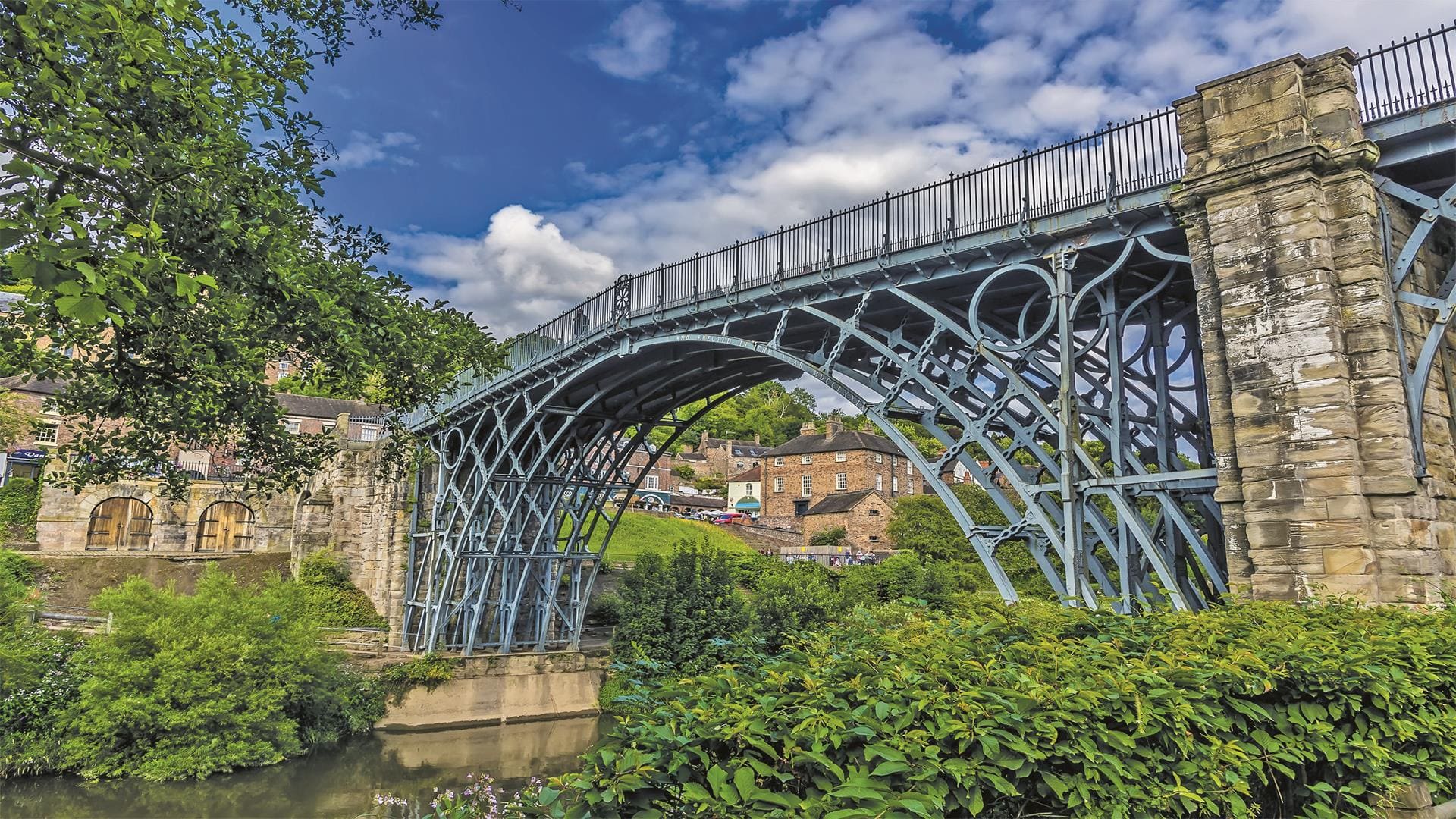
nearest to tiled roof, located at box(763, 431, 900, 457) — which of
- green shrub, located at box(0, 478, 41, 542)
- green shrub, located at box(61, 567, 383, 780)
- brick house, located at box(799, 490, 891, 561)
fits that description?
brick house, located at box(799, 490, 891, 561)

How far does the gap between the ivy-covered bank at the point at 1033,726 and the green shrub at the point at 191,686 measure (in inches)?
729

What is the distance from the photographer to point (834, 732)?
2.79 meters

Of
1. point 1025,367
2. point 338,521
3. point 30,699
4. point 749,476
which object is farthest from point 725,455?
point 1025,367

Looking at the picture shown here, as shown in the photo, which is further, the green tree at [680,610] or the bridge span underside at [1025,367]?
the green tree at [680,610]

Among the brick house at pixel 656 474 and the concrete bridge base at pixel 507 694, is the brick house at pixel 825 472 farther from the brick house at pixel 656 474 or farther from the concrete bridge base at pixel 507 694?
the concrete bridge base at pixel 507 694

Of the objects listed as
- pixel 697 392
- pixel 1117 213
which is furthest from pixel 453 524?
pixel 1117 213

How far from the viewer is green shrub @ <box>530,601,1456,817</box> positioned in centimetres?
267

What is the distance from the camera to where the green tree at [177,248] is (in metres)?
4.92

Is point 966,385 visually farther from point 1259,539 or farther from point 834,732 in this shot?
point 834,732

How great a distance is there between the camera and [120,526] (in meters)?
38.6

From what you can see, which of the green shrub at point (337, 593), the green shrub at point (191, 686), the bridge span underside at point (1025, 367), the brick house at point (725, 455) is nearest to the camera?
the bridge span underside at point (1025, 367)

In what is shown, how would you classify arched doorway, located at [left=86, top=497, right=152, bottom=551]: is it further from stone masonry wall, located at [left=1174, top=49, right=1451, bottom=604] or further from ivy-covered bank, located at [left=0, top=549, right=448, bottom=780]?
stone masonry wall, located at [left=1174, top=49, right=1451, bottom=604]

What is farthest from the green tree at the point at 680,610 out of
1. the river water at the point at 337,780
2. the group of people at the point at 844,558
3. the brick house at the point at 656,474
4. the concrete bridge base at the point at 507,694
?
the brick house at the point at 656,474

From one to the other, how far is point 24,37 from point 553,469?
66.5 feet
